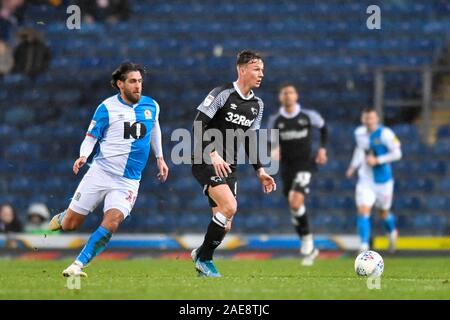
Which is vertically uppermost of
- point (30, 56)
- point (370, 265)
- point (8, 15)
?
point (8, 15)

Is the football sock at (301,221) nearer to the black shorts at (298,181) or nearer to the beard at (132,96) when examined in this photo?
the black shorts at (298,181)

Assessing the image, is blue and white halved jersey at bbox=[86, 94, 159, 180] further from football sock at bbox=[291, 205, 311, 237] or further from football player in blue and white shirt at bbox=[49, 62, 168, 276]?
football sock at bbox=[291, 205, 311, 237]

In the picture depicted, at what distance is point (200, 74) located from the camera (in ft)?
64.4

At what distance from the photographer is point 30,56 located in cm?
2030

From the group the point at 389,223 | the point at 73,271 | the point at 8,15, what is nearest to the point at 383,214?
the point at 389,223

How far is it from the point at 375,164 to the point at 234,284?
8.17 m

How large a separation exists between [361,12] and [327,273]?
1044cm

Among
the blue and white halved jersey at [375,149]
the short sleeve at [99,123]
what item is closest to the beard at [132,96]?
the short sleeve at [99,123]

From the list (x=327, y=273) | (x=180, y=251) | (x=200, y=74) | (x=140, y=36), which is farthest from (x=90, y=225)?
(x=327, y=273)

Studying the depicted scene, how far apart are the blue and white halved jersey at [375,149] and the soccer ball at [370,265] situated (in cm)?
659

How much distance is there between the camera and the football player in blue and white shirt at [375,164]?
16812mm

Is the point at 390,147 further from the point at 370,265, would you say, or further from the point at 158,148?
the point at 158,148

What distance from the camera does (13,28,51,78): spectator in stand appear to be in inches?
796

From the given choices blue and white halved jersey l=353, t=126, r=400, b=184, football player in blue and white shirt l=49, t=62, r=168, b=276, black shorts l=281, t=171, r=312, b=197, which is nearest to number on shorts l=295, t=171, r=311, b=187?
black shorts l=281, t=171, r=312, b=197
